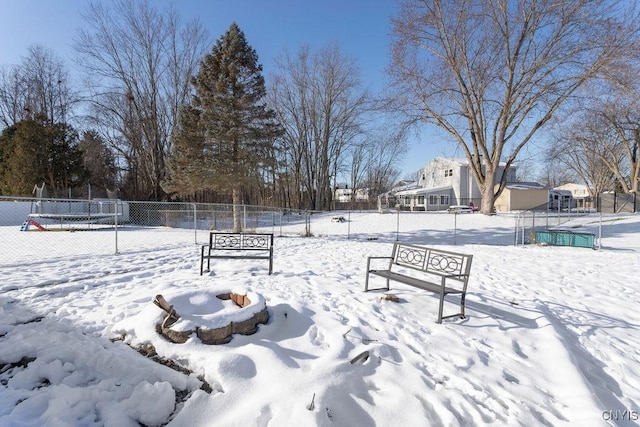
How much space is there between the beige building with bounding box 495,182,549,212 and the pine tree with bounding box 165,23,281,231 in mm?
34113

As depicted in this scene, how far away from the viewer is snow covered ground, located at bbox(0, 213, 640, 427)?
2.27 m

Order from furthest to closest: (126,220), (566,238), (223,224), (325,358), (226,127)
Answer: (126,220), (223,224), (226,127), (566,238), (325,358)

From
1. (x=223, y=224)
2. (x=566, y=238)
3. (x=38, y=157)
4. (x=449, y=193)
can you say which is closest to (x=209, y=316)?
(x=566, y=238)

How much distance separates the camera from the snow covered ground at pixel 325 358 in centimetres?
227

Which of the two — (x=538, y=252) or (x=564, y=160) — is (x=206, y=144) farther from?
(x=564, y=160)

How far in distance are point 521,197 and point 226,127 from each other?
125 feet

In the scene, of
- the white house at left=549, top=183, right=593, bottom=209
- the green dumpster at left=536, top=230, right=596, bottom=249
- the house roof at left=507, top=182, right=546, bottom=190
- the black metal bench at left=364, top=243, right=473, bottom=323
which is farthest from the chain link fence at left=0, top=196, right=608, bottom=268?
the white house at left=549, top=183, right=593, bottom=209

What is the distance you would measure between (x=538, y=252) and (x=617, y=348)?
8.01 m

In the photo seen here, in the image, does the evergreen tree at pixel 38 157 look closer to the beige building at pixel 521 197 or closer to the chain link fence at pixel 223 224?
the chain link fence at pixel 223 224

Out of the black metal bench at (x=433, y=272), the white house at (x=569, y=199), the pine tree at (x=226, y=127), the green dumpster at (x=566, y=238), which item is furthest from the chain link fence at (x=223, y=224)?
the white house at (x=569, y=199)

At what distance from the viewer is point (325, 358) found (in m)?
2.92

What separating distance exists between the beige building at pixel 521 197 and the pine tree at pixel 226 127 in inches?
1343

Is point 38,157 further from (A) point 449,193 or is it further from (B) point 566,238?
(A) point 449,193

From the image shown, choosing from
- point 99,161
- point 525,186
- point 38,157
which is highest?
point 99,161
